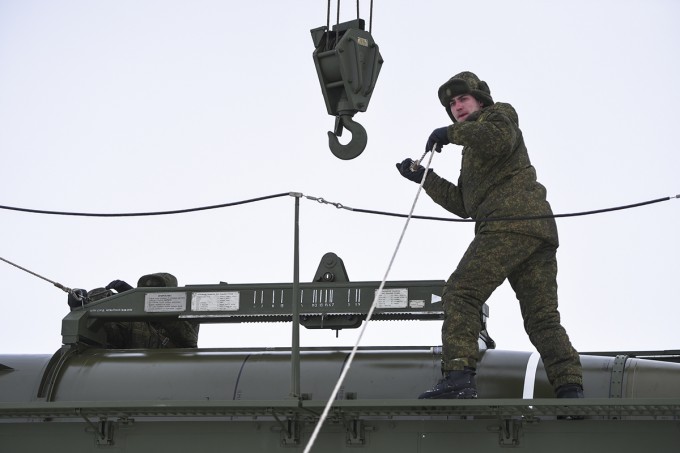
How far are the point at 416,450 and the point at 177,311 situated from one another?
2476 millimetres

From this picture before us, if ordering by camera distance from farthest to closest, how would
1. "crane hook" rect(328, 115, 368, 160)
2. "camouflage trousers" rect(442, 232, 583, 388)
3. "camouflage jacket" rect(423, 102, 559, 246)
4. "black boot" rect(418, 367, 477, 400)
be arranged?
"crane hook" rect(328, 115, 368, 160)
"camouflage jacket" rect(423, 102, 559, 246)
"camouflage trousers" rect(442, 232, 583, 388)
"black boot" rect(418, 367, 477, 400)

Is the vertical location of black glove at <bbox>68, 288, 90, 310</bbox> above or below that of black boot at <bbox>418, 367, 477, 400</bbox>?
above

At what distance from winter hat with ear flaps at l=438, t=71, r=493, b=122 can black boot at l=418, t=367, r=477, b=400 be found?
1927mm

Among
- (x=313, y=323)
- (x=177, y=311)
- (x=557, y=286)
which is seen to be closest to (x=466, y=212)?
(x=557, y=286)

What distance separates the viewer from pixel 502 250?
7.33 metres

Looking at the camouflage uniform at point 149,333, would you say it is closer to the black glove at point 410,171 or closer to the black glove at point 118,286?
the black glove at point 118,286

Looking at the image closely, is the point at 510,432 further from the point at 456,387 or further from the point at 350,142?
the point at 350,142

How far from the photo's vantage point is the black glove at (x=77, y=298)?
924 centimetres

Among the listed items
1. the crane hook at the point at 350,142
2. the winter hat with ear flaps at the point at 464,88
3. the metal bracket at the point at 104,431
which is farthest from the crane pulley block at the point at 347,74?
the metal bracket at the point at 104,431

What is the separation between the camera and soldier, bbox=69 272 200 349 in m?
9.60

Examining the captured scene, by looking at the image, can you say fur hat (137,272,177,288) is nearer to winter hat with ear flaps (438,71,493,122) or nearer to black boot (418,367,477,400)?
winter hat with ear flaps (438,71,493,122)

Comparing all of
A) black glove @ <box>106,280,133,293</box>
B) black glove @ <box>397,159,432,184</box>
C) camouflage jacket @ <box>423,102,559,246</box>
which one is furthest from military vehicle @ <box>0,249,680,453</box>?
camouflage jacket @ <box>423,102,559,246</box>

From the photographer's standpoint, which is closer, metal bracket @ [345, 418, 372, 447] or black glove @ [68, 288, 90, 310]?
metal bracket @ [345, 418, 372, 447]

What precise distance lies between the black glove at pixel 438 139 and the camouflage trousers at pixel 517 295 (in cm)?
66
